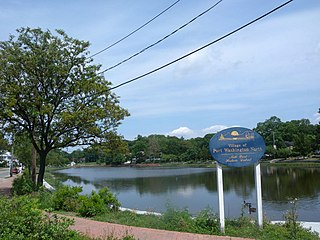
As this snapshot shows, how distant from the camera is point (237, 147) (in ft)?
26.8

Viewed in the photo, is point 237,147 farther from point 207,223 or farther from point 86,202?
point 86,202

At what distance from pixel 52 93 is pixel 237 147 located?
12.0m

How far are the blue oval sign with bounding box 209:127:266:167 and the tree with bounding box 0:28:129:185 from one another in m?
9.63

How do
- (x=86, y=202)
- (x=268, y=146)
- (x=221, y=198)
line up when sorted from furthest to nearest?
1. (x=268, y=146)
2. (x=86, y=202)
3. (x=221, y=198)

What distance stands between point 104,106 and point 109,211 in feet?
26.8

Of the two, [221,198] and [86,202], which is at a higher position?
[221,198]

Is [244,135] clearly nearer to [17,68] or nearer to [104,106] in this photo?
[104,106]

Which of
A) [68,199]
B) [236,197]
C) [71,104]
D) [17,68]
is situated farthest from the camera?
[236,197]

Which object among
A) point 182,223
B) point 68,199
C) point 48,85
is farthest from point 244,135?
point 48,85

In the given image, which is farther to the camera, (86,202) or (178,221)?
(86,202)

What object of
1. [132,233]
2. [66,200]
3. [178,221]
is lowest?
[132,233]

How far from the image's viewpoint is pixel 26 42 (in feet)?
54.6

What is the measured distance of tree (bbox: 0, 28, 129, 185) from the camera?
16.5 m

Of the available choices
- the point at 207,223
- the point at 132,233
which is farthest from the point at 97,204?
the point at 207,223
